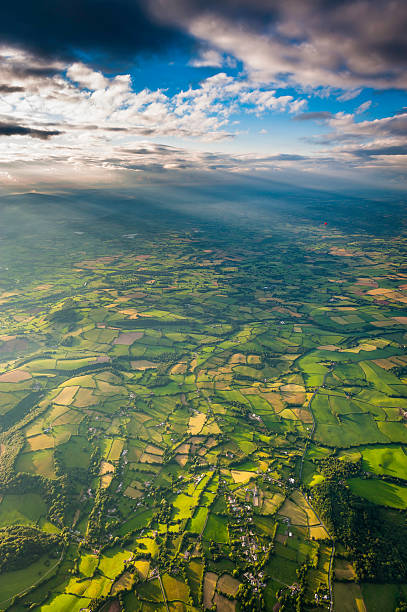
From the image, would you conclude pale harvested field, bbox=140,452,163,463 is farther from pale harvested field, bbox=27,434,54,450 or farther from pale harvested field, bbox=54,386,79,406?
pale harvested field, bbox=54,386,79,406

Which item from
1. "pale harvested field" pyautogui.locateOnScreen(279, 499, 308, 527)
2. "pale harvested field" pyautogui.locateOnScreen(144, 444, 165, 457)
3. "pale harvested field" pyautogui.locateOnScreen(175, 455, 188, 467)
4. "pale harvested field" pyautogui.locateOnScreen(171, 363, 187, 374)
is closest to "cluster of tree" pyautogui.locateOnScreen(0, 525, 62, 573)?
"pale harvested field" pyautogui.locateOnScreen(144, 444, 165, 457)

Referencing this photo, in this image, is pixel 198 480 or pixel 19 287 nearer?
pixel 198 480

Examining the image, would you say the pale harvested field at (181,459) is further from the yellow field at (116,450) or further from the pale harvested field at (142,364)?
the pale harvested field at (142,364)

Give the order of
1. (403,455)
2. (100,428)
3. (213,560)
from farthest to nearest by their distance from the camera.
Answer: (100,428) → (403,455) → (213,560)

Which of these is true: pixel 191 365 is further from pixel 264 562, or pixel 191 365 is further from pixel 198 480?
pixel 264 562

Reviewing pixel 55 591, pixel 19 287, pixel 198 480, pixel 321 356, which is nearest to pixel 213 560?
pixel 198 480

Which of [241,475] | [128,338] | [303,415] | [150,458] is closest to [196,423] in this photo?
[150,458]

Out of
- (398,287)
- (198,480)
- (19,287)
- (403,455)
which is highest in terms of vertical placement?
(398,287)

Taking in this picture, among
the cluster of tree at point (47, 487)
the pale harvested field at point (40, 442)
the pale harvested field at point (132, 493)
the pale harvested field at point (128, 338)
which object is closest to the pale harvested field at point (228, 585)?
the pale harvested field at point (132, 493)
